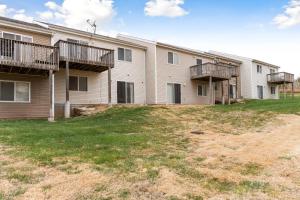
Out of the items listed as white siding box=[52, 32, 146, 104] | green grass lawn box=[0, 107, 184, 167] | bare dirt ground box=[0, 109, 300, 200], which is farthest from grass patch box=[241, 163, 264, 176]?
white siding box=[52, 32, 146, 104]

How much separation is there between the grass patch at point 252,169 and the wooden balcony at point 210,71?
61.2 feet

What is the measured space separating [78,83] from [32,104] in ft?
11.0

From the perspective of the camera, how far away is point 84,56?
17609 mm

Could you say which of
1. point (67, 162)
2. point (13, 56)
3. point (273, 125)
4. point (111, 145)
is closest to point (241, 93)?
point (273, 125)

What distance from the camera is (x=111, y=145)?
8406mm

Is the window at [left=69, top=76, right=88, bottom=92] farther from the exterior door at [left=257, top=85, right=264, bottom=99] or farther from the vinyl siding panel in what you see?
the exterior door at [left=257, top=85, right=264, bottom=99]

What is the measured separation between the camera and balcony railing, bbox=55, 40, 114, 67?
1689 centimetres

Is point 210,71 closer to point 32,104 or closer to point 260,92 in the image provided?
point 260,92

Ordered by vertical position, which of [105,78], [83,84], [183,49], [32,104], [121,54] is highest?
[183,49]

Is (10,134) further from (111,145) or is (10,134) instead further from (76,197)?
(76,197)

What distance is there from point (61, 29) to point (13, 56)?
430cm

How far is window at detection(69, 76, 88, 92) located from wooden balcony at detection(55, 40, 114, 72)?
724 millimetres

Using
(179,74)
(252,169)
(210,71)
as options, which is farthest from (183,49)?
(252,169)

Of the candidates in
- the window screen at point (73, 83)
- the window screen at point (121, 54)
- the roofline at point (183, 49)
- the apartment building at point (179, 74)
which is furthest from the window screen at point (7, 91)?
the roofline at point (183, 49)
